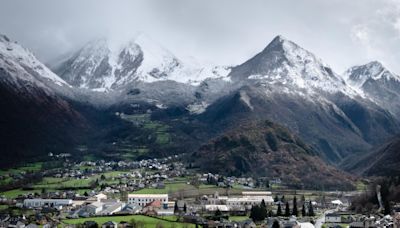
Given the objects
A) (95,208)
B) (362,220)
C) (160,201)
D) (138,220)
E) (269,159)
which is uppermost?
(269,159)

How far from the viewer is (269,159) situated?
585 ft

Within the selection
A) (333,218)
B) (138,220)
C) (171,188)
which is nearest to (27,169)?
(171,188)

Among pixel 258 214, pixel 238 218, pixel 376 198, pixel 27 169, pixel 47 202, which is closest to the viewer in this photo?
pixel 258 214

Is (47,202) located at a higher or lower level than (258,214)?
higher

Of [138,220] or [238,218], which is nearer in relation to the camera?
[138,220]

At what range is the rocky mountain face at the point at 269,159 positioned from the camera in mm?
164875

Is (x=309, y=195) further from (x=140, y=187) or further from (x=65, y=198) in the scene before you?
(x=65, y=198)

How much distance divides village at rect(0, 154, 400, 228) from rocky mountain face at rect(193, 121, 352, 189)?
7.01m

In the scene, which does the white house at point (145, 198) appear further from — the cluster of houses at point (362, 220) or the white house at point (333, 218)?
the cluster of houses at point (362, 220)

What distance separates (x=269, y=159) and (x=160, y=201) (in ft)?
214

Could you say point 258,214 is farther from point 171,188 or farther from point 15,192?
point 15,192

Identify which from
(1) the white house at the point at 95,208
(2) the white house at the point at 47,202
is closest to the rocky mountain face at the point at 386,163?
(1) the white house at the point at 95,208

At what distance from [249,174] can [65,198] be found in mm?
59359

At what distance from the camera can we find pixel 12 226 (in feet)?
299
